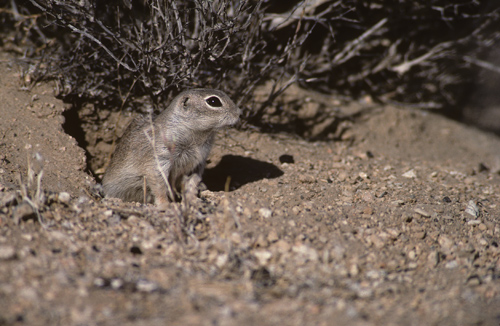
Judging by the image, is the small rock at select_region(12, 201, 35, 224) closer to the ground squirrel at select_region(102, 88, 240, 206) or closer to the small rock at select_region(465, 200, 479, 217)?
the ground squirrel at select_region(102, 88, 240, 206)

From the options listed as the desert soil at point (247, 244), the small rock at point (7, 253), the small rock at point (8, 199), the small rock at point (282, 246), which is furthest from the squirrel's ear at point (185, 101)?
the small rock at point (7, 253)

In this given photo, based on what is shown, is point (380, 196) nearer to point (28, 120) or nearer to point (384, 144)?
point (384, 144)

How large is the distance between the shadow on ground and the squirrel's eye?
114cm

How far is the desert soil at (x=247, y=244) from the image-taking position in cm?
277

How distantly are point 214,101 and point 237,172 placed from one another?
1240 mm

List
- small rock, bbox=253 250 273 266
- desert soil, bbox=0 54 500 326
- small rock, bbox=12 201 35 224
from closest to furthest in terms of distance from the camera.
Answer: desert soil, bbox=0 54 500 326
small rock, bbox=253 250 273 266
small rock, bbox=12 201 35 224

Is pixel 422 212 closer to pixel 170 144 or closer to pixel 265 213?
pixel 265 213

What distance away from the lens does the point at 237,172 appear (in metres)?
5.93

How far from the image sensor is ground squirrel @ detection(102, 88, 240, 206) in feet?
16.7

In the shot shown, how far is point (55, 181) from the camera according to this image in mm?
4859

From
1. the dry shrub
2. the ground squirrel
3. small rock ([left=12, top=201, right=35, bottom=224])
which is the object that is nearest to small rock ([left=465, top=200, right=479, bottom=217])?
the dry shrub

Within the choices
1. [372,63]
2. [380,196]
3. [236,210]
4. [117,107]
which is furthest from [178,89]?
[372,63]

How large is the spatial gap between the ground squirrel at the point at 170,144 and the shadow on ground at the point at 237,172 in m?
0.57

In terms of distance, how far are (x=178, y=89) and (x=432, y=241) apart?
374cm
